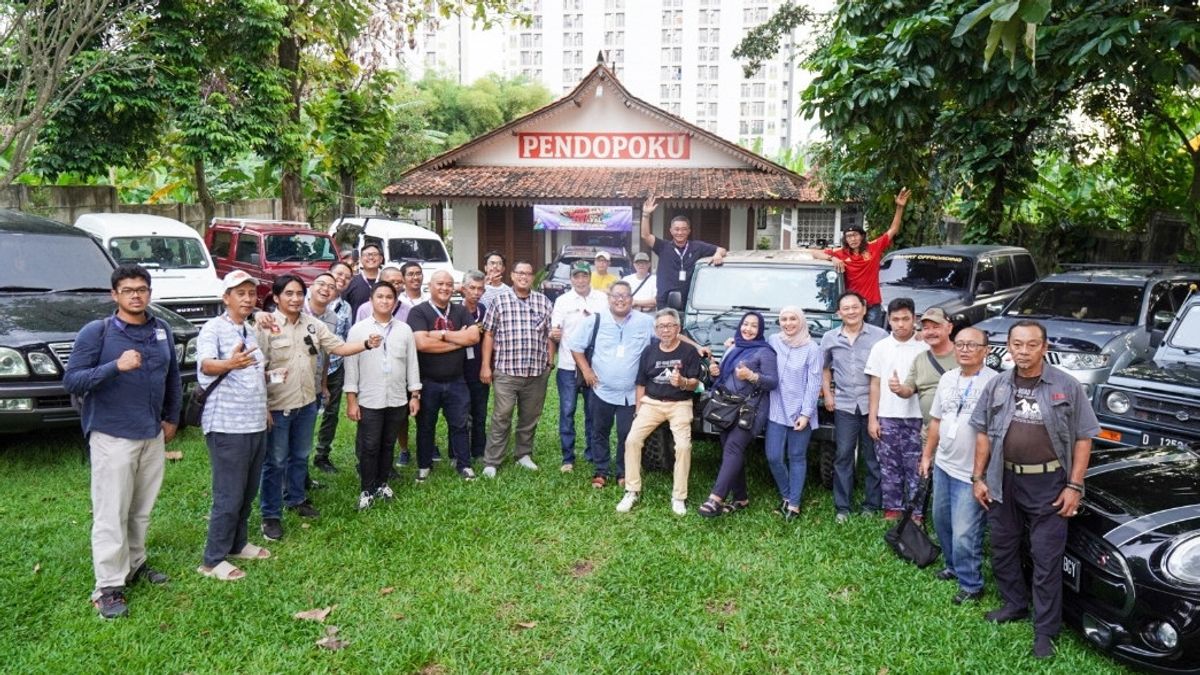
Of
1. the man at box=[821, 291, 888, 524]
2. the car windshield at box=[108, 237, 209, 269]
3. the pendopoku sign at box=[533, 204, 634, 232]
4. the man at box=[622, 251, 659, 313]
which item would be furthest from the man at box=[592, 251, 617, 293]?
the pendopoku sign at box=[533, 204, 634, 232]

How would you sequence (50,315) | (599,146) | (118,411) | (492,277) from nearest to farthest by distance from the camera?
1. (118,411)
2. (50,315)
3. (492,277)
4. (599,146)

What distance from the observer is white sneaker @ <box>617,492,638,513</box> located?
6.08 m

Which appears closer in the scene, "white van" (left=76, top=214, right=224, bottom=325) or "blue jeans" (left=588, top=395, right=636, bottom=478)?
"blue jeans" (left=588, top=395, right=636, bottom=478)

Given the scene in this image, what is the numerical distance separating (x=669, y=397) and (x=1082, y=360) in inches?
164

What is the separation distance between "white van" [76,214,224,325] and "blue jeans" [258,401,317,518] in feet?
18.1

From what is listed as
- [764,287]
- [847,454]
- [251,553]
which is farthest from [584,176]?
[251,553]

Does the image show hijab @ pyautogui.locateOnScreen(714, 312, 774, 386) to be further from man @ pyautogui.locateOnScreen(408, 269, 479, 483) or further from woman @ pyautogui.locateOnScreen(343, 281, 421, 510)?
woman @ pyautogui.locateOnScreen(343, 281, 421, 510)

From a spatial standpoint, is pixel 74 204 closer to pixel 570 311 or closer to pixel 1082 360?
pixel 570 311

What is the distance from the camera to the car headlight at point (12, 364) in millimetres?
6230

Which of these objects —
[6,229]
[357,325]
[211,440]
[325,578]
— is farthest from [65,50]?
[325,578]

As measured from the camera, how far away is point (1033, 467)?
4.14 meters

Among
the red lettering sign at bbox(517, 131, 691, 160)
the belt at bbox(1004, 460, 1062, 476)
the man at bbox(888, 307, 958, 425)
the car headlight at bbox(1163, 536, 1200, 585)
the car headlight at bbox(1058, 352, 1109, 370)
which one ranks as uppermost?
the red lettering sign at bbox(517, 131, 691, 160)

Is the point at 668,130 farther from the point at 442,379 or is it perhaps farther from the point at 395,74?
the point at 442,379

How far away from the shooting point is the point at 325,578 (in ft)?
16.3
